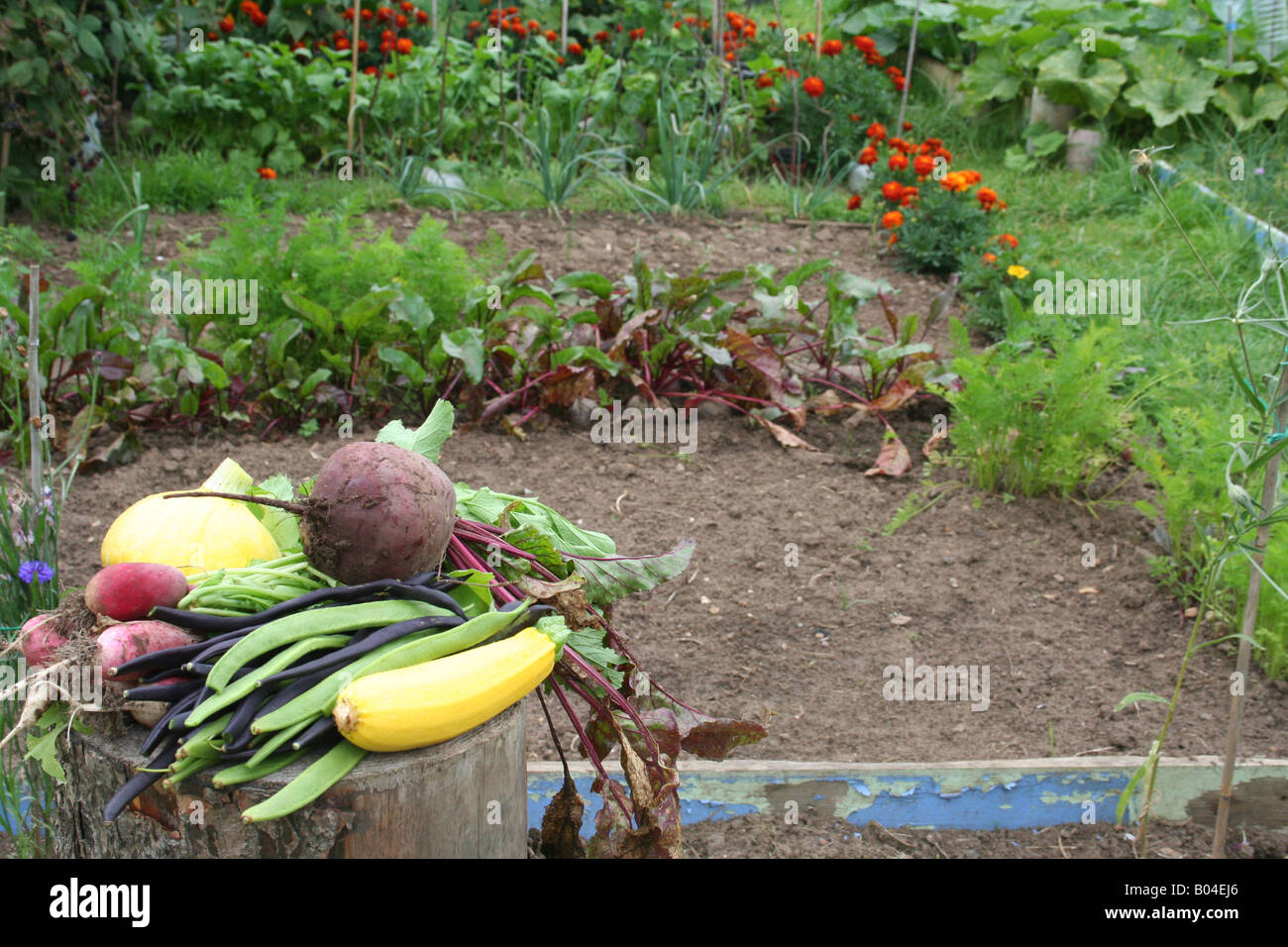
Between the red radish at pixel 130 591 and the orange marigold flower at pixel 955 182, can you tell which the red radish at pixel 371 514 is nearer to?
the red radish at pixel 130 591

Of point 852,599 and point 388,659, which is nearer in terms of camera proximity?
point 388,659

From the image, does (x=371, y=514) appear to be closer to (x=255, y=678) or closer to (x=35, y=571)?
(x=255, y=678)

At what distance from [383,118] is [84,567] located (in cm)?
467

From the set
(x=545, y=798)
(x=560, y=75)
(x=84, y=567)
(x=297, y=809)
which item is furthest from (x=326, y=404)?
(x=560, y=75)

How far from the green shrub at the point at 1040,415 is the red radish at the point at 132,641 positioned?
2.71 m

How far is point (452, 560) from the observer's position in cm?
183

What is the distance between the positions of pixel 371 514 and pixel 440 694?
11.1 inches

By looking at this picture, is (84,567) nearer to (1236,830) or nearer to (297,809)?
(297,809)

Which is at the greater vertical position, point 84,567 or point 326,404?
point 326,404

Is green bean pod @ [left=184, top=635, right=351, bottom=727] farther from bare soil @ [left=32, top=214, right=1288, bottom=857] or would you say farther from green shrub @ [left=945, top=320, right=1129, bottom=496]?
green shrub @ [left=945, top=320, right=1129, bottom=496]

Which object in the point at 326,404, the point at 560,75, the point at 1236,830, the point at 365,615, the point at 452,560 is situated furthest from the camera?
the point at 560,75

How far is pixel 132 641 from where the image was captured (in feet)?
4.75

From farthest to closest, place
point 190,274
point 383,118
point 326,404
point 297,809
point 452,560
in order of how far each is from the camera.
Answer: point 383,118
point 190,274
point 326,404
point 452,560
point 297,809

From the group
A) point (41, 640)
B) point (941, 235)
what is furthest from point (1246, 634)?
point (941, 235)
